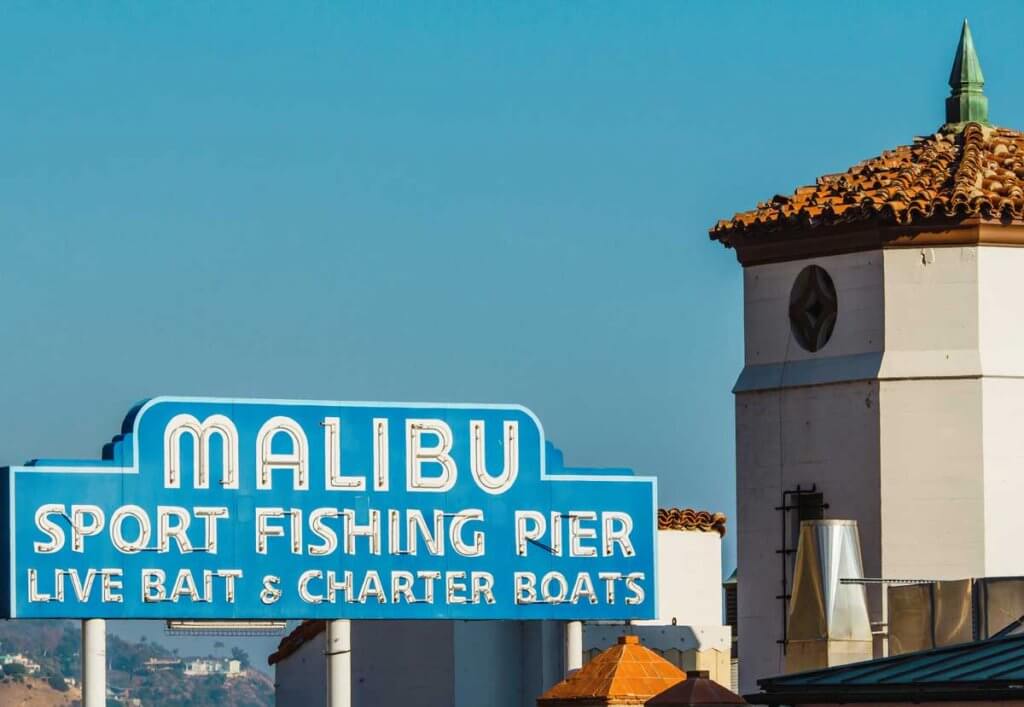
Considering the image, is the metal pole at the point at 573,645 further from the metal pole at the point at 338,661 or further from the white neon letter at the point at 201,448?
the white neon letter at the point at 201,448

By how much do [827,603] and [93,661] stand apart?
36.0 feet

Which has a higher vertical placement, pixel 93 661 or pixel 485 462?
pixel 485 462

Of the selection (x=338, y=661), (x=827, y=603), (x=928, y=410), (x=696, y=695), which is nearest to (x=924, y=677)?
(x=696, y=695)

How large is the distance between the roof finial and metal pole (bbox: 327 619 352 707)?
1335 centimetres

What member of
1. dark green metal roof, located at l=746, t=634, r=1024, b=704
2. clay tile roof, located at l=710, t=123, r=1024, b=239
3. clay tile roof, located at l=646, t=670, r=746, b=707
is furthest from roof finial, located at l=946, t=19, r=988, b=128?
dark green metal roof, located at l=746, t=634, r=1024, b=704

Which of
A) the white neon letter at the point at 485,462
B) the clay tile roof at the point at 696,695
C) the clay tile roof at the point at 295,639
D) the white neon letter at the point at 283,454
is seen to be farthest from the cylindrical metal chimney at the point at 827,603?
the clay tile roof at the point at 295,639

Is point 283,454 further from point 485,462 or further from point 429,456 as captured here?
point 485,462

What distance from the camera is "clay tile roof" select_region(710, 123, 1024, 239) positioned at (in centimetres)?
5059

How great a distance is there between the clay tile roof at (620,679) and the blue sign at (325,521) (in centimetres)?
275

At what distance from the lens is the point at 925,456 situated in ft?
167

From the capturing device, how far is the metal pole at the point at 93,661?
48.0 m

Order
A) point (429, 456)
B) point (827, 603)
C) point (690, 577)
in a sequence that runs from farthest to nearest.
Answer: point (690, 577) → point (429, 456) → point (827, 603)

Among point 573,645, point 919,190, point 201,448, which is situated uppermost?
point 919,190

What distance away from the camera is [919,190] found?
168 ft
